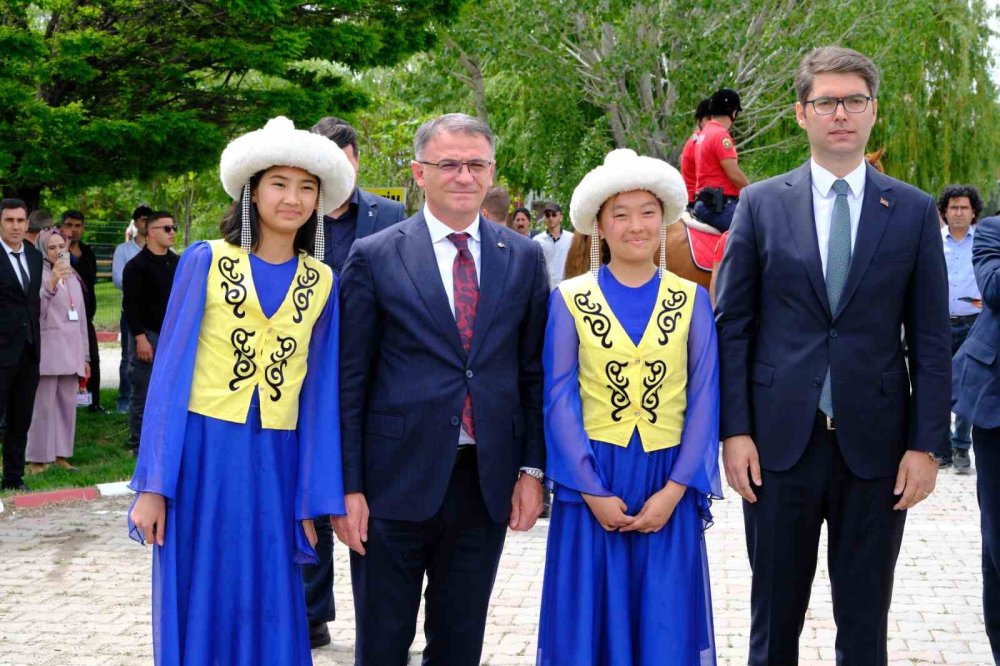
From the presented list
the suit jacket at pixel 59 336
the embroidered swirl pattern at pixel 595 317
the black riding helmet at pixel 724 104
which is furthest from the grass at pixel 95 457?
the embroidered swirl pattern at pixel 595 317

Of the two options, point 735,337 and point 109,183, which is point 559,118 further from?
point 735,337

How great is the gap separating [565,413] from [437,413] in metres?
0.43

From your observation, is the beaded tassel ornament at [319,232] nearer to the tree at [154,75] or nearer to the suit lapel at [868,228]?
the suit lapel at [868,228]

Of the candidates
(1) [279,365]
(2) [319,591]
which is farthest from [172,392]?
(2) [319,591]

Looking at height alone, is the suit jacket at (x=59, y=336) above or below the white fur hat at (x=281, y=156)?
below

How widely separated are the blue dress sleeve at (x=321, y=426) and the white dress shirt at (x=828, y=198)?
65.7 inches

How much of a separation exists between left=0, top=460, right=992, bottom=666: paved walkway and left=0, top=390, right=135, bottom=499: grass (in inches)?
36.7

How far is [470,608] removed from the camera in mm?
4023

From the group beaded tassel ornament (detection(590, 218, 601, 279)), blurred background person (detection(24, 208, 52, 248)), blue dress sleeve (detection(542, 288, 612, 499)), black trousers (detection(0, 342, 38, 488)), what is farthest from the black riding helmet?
blurred background person (detection(24, 208, 52, 248))

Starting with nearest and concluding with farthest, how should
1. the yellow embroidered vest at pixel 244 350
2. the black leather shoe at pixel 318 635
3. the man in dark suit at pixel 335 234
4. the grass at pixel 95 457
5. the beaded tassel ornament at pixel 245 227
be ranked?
the yellow embroidered vest at pixel 244 350 < the beaded tassel ornament at pixel 245 227 < the man in dark suit at pixel 335 234 < the black leather shoe at pixel 318 635 < the grass at pixel 95 457

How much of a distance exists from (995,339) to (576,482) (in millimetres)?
2214

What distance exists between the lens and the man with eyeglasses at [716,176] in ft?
27.4

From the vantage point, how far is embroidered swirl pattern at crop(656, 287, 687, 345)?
160 inches

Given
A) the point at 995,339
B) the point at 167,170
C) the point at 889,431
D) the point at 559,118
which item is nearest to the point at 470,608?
the point at 889,431
